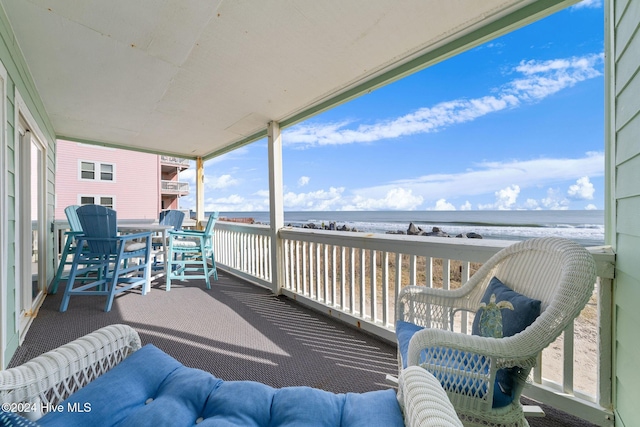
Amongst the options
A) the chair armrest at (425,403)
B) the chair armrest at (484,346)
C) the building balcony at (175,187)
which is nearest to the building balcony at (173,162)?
the building balcony at (175,187)

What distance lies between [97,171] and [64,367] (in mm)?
13407

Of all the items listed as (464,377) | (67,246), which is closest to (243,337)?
(464,377)

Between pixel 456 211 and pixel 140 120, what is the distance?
14.2 meters

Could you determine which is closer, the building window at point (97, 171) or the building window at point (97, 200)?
the building window at point (97, 171)

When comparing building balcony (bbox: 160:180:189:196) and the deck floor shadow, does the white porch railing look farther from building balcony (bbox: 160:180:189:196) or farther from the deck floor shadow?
building balcony (bbox: 160:180:189:196)

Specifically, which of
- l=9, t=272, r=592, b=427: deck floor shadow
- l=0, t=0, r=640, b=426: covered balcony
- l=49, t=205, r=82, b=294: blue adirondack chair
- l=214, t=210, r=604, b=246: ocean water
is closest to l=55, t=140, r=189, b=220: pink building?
l=214, t=210, r=604, b=246: ocean water

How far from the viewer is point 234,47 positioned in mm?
2049

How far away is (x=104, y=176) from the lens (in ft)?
37.6

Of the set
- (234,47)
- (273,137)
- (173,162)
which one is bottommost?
(273,137)

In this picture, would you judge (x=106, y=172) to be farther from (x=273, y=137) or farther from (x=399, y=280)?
(x=399, y=280)

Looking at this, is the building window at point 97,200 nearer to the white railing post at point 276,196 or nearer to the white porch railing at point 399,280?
the white porch railing at point 399,280

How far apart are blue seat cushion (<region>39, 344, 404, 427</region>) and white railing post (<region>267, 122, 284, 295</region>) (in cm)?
258

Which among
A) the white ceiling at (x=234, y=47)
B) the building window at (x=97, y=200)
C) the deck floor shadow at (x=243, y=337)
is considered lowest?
the deck floor shadow at (x=243, y=337)

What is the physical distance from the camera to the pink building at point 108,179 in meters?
10.5
